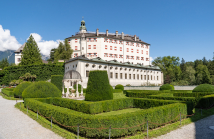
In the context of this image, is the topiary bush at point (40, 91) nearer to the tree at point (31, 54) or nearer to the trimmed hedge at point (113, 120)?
the trimmed hedge at point (113, 120)

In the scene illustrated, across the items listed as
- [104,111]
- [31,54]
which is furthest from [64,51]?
[104,111]

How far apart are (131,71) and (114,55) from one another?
30.9 feet

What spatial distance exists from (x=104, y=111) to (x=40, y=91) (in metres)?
7.30

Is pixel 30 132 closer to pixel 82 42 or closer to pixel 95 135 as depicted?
pixel 95 135

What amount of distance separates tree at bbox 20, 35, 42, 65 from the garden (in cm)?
3567

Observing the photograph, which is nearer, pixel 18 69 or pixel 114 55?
pixel 18 69

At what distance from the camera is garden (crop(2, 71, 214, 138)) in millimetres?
7148

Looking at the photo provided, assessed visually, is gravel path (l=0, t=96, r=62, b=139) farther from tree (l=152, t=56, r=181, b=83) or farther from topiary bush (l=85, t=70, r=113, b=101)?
tree (l=152, t=56, r=181, b=83)

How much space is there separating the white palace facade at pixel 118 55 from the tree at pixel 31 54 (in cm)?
1132

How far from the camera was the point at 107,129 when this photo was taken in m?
7.02

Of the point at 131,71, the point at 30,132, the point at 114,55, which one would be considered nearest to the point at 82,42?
the point at 114,55

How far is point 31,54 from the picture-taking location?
4916 cm

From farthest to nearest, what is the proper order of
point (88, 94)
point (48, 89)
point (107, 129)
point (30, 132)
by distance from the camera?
point (48, 89) < point (88, 94) < point (30, 132) < point (107, 129)

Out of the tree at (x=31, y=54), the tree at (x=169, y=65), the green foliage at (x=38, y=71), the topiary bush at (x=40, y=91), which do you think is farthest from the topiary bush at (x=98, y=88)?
the tree at (x=169, y=65)
